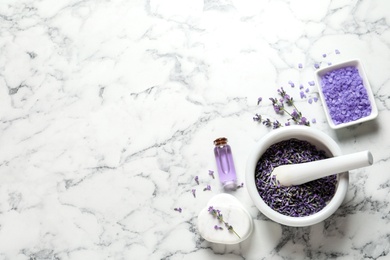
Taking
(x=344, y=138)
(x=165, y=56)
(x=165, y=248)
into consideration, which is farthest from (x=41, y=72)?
(x=344, y=138)

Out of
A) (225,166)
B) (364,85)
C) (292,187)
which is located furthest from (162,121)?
(364,85)

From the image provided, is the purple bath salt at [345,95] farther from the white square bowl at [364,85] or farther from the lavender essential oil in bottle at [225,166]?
the lavender essential oil in bottle at [225,166]

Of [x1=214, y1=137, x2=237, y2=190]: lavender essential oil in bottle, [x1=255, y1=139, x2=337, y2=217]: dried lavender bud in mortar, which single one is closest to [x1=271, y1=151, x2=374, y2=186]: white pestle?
[x1=255, y1=139, x2=337, y2=217]: dried lavender bud in mortar

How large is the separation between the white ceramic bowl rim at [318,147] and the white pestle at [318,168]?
55mm

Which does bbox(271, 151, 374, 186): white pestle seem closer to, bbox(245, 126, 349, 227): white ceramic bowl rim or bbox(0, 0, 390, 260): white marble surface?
bbox(245, 126, 349, 227): white ceramic bowl rim

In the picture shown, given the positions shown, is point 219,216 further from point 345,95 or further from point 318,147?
point 345,95

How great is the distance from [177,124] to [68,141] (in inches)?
11.7

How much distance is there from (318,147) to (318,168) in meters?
0.10

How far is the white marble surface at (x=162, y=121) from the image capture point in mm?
1600

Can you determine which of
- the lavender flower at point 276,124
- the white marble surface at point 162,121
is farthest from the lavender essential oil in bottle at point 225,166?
the lavender flower at point 276,124

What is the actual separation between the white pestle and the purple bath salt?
17cm

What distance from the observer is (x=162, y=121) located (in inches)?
65.9

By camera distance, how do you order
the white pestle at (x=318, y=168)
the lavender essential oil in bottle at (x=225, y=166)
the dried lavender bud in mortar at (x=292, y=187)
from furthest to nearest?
the lavender essential oil in bottle at (x=225, y=166), the dried lavender bud in mortar at (x=292, y=187), the white pestle at (x=318, y=168)

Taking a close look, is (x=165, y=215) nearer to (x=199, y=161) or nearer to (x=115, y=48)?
(x=199, y=161)
